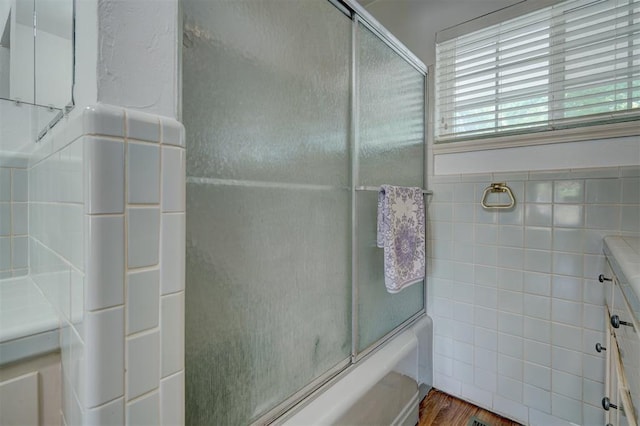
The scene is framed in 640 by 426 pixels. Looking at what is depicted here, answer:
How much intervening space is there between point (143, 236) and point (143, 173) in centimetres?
11

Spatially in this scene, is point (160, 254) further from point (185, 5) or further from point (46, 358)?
point (185, 5)

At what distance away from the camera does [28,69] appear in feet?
3.13

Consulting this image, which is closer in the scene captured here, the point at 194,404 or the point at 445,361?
the point at 194,404

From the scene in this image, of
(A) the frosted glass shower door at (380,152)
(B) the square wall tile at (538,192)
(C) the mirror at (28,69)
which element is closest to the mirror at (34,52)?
(C) the mirror at (28,69)

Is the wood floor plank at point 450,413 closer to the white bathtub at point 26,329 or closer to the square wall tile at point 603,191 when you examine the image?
the square wall tile at point 603,191

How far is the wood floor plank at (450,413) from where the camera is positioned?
1.54 metres

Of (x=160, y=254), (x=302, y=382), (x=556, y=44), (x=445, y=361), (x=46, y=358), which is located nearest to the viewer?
(x=160, y=254)

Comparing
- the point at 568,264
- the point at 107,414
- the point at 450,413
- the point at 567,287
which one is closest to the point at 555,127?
the point at 568,264

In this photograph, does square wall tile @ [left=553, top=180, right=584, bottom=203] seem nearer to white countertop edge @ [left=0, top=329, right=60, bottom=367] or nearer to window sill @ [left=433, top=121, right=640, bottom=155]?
window sill @ [left=433, top=121, right=640, bottom=155]

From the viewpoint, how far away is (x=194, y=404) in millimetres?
710

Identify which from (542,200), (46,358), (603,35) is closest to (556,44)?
(603,35)

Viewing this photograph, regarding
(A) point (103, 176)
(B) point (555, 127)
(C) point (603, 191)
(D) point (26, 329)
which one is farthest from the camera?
(B) point (555, 127)

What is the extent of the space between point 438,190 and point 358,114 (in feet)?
2.68

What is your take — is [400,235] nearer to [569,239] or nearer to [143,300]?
[569,239]
